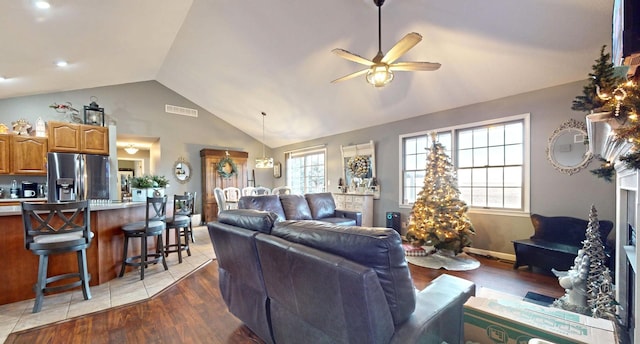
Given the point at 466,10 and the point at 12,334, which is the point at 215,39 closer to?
the point at 466,10

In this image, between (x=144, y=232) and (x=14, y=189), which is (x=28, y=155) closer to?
(x=14, y=189)

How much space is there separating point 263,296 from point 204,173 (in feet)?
21.5

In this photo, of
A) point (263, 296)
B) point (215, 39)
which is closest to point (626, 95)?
point (263, 296)

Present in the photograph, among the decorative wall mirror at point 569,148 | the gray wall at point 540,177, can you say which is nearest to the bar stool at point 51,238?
the gray wall at point 540,177

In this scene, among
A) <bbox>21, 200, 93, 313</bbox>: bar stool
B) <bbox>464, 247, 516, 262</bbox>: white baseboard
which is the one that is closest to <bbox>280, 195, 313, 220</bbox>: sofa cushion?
<bbox>21, 200, 93, 313</bbox>: bar stool

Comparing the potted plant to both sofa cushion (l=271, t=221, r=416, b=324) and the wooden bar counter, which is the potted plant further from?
sofa cushion (l=271, t=221, r=416, b=324)

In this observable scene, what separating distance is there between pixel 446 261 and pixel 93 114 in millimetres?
7576

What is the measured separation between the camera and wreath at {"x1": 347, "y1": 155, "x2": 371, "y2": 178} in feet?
20.3

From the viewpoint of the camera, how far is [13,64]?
3.85 meters

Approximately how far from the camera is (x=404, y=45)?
2.59m

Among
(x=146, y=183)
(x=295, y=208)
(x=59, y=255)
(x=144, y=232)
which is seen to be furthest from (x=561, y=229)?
(x=146, y=183)

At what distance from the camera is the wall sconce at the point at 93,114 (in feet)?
18.3

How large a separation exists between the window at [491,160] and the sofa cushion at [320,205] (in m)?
2.03

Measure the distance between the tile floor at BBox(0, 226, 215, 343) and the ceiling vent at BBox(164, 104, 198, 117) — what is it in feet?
16.5
